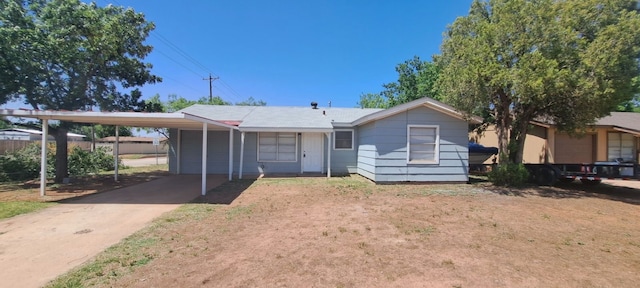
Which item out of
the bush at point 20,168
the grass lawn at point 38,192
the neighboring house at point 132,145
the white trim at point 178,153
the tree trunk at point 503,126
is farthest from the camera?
the neighboring house at point 132,145

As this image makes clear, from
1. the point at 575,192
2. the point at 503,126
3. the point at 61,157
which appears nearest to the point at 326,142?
the point at 503,126

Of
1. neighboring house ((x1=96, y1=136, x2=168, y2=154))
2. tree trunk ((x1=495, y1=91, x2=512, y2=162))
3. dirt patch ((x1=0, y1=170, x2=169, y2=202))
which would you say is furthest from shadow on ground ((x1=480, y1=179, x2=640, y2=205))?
neighboring house ((x1=96, y1=136, x2=168, y2=154))

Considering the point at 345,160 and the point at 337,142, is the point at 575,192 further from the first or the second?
the point at 337,142

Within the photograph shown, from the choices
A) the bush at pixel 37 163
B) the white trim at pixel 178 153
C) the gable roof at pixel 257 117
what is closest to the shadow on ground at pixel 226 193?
the gable roof at pixel 257 117

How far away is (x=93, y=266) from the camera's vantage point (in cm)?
381

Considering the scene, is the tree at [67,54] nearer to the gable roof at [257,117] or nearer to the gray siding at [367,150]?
the gable roof at [257,117]

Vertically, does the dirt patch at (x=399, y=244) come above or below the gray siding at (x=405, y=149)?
below

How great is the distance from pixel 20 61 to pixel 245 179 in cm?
838

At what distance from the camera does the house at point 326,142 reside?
1080 centimetres

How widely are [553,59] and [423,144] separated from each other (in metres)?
4.57

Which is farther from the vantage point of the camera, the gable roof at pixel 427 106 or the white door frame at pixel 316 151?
the white door frame at pixel 316 151

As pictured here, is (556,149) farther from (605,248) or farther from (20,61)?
(20,61)

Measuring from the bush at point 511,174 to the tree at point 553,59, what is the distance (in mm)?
1987

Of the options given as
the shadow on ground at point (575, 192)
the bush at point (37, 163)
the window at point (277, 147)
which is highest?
the window at point (277, 147)
